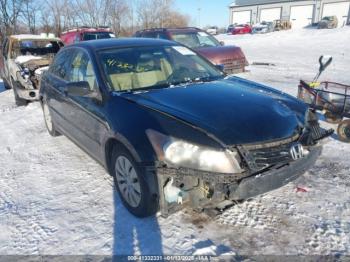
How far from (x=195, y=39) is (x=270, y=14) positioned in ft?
175

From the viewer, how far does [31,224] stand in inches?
121

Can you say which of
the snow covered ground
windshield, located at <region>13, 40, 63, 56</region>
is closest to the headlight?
the snow covered ground

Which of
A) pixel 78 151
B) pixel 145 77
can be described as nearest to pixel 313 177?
pixel 145 77

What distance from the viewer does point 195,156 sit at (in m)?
2.49

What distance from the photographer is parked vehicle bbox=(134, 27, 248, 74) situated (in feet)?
30.0

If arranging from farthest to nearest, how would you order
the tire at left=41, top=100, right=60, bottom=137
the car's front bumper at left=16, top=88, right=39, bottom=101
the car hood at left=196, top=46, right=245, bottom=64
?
the car hood at left=196, top=46, right=245, bottom=64 → the car's front bumper at left=16, top=88, right=39, bottom=101 → the tire at left=41, top=100, right=60, bottom=137

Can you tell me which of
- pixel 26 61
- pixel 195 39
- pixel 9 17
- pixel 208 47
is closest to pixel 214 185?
pixel 208 47

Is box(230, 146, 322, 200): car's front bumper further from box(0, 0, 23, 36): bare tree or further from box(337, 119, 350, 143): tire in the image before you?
box(0, 0, 23, 36): bare tree

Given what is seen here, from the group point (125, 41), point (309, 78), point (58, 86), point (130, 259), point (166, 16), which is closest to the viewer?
point (130, 259)

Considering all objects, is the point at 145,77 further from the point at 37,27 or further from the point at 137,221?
the point at 37,27

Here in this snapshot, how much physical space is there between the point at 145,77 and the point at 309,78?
7.88 m

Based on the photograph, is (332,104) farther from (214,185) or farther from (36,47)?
(36,47)

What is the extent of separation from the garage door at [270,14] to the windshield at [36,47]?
54130 mm

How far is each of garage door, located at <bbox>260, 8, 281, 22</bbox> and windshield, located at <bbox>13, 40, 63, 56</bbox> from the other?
54130mm
